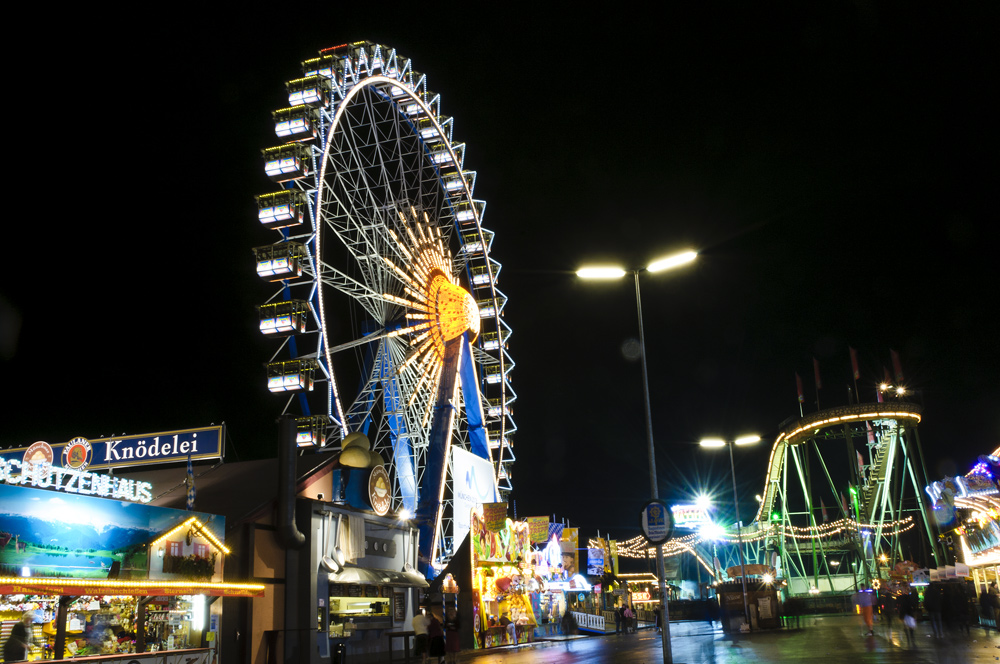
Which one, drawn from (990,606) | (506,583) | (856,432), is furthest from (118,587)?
(856,432)

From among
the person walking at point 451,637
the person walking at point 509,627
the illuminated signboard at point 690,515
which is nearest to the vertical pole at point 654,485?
the person walking at point 451,637

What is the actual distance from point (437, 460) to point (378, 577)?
749 centimetres

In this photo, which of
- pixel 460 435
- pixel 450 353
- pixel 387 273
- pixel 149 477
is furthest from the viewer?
pixel 460 435

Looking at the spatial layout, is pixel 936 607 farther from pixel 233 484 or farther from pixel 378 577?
pixel 233 484

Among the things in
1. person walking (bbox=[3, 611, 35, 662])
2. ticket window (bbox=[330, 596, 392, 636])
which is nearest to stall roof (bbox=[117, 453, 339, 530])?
ticket window (bbox=[330, 596, 392, 636])

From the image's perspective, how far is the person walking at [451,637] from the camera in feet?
59.1

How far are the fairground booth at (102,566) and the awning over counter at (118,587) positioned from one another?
2cm

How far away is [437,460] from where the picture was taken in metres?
31.7

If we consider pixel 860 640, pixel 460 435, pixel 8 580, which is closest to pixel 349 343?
pixel 460 435

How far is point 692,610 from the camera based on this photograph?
208 ft

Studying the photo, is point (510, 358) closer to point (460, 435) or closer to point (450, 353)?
point (460, 435)

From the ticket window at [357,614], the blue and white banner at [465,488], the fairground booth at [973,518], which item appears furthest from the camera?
the blue and white banner at [465,488]

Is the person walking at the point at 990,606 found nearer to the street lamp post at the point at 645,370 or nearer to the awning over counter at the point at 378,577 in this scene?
the street lamp post at the point at 645,370

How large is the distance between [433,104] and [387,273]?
905 centimetres
